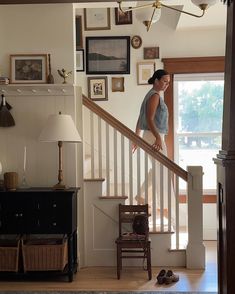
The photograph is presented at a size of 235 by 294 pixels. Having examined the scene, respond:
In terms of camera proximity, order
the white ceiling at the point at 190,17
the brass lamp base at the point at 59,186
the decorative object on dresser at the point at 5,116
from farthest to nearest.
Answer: the white ceiling at the point at 190,17 < the decorative object on dresser at the point at 5,116 < the brass lamp base at the point at 59,186

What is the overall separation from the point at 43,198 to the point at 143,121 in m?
1.47

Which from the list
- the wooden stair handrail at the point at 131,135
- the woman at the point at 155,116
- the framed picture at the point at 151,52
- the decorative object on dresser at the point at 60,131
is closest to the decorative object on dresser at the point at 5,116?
the decorative object on dresser at the point at 60,131

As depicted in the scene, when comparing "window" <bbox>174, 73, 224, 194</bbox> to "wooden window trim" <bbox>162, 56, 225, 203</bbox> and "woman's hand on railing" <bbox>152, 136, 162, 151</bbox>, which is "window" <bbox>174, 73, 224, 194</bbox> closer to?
"wooden window trim" <bbox>162, 56, 225, 203</bbox>

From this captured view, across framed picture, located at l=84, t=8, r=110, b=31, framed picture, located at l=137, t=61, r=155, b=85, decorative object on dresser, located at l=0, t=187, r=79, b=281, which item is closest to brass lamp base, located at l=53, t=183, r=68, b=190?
decorative object on dresser, located at l=0, t=187, r=79, b=281

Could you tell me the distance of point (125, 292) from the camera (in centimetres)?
359

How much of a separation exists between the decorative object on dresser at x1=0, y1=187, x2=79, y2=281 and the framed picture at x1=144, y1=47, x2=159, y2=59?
2.61m

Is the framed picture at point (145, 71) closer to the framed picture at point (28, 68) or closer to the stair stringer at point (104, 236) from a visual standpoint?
the framed picture at point (28, 68)

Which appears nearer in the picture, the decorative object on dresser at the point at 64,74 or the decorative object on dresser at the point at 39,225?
the decorative object on dresser at the point at 39,225

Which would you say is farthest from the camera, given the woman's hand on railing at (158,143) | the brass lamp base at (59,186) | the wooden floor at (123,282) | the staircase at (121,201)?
the woman's hand on railing at (158,143)

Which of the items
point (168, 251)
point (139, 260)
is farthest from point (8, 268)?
point (168, 251)

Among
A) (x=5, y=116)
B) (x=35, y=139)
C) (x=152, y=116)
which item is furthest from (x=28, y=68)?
(x=152, y=116)

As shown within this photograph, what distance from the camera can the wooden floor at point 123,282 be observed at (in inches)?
146

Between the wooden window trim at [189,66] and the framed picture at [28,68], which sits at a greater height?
the wooden window trim at [189,66]

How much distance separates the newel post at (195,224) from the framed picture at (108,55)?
2146 millimetres
